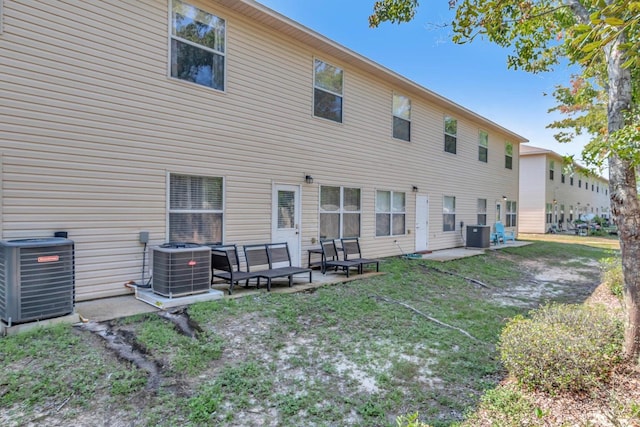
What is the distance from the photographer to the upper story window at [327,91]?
350 inches

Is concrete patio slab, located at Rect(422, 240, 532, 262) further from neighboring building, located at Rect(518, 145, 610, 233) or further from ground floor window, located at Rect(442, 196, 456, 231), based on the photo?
neighboring building, located at Rect(518, 145, 610, 233)

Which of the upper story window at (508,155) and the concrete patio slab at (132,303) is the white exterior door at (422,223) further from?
the upper story window at (508,155)

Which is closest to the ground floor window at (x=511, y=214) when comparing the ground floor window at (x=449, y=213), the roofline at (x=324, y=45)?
the ground floor window at (x=449, y=213)

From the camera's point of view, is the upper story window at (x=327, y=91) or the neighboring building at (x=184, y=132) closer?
the neighboring building at (x=184, y=132)

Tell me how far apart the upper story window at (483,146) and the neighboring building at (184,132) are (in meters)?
6.35

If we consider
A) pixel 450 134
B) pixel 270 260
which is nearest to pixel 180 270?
pixel 270 260

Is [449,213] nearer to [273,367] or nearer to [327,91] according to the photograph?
[327,91]

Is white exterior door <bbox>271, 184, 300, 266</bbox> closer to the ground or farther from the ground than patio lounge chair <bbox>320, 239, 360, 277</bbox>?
farther from the ground

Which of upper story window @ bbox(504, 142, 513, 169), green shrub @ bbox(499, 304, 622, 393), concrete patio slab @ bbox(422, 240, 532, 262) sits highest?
upper story window @ bbox(504, 142, 513, 169)

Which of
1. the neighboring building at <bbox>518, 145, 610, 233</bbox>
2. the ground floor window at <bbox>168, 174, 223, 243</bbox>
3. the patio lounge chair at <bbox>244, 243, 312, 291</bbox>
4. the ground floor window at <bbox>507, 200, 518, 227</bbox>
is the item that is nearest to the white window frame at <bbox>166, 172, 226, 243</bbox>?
→ the ground floor window at <bbox>168, 174, 223, 243</bbox>

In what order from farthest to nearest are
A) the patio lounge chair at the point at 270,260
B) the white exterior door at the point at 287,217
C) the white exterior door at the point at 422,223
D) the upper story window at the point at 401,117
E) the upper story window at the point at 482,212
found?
1. the upper story window at the point at 482,212
2. the white exterior door at the point at 422,223
3. the upper story window at the point at 401,117
4. the white exterior door at the point at 287,217
5. the patio lounge chair at the point at 270,260

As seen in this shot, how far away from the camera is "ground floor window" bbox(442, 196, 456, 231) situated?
13544 millimetres

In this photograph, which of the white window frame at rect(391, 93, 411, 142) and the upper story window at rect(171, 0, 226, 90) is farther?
the white window frame at rect(391, 93, 411, 142)

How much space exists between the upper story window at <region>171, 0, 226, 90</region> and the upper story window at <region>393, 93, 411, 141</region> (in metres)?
6.02
